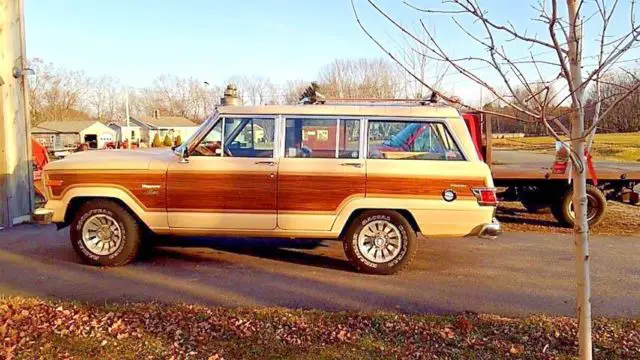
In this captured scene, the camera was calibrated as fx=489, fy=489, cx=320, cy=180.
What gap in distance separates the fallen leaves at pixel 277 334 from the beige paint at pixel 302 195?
162cm

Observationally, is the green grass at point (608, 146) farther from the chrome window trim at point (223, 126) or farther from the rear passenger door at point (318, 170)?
the chrome window trim at point (223, 126)

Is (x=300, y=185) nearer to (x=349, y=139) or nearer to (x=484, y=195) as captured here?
(x=349, y=139)

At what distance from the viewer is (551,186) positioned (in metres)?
9.14

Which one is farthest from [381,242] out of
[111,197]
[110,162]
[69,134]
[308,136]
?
[69,134]

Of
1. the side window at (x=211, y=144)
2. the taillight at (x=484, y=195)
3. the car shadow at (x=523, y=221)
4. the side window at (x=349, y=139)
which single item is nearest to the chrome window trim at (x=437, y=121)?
the side window at (x=349, y=139)

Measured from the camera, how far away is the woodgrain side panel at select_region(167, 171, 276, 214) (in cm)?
600

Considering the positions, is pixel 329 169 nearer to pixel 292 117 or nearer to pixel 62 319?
pixel 292 117

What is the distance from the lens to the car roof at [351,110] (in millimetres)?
6074

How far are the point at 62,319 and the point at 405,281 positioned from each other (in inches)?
140

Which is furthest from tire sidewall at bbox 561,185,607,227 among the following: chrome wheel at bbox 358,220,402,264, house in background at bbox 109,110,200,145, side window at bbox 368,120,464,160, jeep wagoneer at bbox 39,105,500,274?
house in background at bbox 109,110,200,145

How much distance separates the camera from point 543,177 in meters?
8.84

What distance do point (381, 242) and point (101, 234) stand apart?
11.6 feet

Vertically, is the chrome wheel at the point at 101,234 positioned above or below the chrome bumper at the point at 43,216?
below

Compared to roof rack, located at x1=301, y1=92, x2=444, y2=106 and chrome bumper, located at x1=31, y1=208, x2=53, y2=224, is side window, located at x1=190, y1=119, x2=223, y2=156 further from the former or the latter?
chrome bumper, located at x1=31, y1=208, x2=53, y2=224
